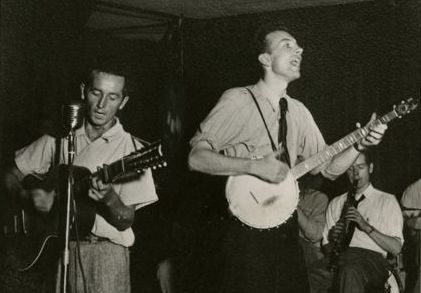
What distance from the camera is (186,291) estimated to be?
317 centimetres

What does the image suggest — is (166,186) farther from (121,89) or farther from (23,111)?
(121,89)

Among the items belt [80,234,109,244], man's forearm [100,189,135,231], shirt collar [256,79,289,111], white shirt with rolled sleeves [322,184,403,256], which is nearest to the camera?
man's forearm [100,189,135,231]

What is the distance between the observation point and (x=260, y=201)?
2121mm

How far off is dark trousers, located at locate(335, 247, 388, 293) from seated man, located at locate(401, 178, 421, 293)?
0.30 metres

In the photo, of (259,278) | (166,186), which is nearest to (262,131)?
(259,278)

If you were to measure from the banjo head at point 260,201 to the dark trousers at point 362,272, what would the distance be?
1230 mm

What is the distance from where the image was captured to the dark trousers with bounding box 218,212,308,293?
→ 2074 millimetres

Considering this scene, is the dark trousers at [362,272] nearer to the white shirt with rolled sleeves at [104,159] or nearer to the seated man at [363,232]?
the seated man at [363,232]

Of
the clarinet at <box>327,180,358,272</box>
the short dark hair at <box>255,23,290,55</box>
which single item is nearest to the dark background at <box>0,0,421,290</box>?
the clarinet at <box>327,180,358,272</box>

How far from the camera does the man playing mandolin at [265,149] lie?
2088 mm

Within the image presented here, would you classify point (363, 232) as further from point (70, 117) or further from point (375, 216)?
point (70, 117)

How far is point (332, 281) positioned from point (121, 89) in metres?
1.79

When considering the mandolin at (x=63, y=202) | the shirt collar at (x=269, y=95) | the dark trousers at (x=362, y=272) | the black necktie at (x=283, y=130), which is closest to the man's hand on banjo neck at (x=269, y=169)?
the black necktie at (x=283, y=130)

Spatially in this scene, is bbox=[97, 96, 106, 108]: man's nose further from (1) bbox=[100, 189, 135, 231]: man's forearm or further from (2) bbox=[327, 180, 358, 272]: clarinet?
(2) bbox=[327, 180, 358, 272]: clarinet
